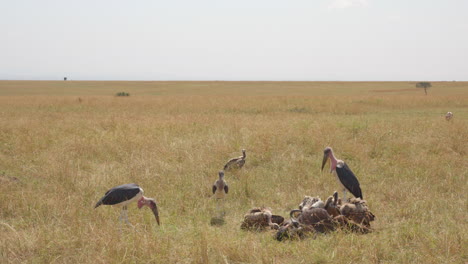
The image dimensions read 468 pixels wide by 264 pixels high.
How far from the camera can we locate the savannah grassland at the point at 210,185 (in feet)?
17.4

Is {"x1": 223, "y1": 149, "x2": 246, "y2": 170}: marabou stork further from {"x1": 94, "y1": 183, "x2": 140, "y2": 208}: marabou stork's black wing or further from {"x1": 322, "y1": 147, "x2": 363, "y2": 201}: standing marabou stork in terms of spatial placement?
{"x1": 94, "y1": 183, "x2": 140, "y2": 208}: marabou stork's black wing

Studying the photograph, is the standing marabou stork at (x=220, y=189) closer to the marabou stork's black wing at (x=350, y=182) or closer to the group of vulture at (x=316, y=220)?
the group of vulture at (x=316, y=220)

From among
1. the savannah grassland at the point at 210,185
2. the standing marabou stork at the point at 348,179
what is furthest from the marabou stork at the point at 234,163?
the standing marabou stork at the point at 348,179

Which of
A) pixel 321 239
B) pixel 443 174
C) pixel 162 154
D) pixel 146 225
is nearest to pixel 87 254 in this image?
pixel 146 225

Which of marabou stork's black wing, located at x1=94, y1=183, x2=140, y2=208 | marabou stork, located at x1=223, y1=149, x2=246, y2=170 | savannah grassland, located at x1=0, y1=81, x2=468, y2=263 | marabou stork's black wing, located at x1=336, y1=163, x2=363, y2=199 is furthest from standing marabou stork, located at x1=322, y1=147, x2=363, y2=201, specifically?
marabou stork's black wing, located at x1=94, y1=183, x2=140, y2=208

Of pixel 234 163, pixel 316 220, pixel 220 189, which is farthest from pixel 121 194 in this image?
pixel 234 163

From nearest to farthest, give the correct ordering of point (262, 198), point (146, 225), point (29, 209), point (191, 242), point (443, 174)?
point (191, 242) → point (146, 225) → point (29, 209) → point (262, 198) → point (443, 174)

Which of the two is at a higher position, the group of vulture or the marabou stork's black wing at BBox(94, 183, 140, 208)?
the marabou stork's black wing at BBox(94, 183, 140, 208)

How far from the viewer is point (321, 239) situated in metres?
5.98

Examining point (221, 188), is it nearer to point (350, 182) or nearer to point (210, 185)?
point (210, 185)

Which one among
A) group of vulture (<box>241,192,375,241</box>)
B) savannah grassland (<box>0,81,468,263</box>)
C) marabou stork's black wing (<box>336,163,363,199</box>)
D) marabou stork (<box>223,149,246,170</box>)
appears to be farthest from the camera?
marabou stork (<box>223,149,246,170</box>)

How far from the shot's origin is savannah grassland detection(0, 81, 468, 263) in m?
5.31

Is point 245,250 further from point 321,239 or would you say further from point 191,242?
point 321,239

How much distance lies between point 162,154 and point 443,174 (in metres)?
7.39
